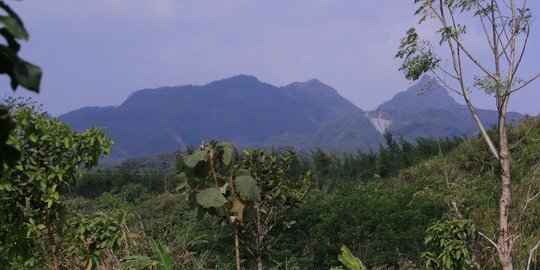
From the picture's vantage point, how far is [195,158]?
3262mm

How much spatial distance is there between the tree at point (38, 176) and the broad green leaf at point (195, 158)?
2.68 feet

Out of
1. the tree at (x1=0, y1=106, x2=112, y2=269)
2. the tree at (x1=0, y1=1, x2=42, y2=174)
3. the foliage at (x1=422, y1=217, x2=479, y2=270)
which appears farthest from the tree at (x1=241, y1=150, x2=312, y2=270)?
the tree at (x1=0, y1=1, x2=42, y2=174)

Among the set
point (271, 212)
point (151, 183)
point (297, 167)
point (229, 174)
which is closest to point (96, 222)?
point (229, 174)

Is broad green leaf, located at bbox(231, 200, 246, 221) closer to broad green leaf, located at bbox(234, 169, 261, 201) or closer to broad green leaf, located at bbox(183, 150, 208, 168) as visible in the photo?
broad green leaf, located at bbox(234, 169, 261, 201)

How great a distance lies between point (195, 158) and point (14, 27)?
8.03ft

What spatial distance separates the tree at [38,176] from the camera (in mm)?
3441

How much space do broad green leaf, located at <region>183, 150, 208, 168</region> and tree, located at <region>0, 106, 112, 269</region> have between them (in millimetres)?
817

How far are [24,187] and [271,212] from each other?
3.61m

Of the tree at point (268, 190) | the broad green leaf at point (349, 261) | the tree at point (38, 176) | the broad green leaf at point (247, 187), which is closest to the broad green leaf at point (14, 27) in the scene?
the broad green leaf at point (247, 187)

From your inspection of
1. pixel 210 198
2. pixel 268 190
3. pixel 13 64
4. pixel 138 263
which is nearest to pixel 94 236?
pixel 138 263

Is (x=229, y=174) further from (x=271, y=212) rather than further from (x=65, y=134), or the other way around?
(x=271, y=212)

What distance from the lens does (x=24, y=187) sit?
3498mm

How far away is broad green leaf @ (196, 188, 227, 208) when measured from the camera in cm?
320

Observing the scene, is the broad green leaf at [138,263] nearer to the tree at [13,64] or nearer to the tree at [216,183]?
the tree at [216,183]
